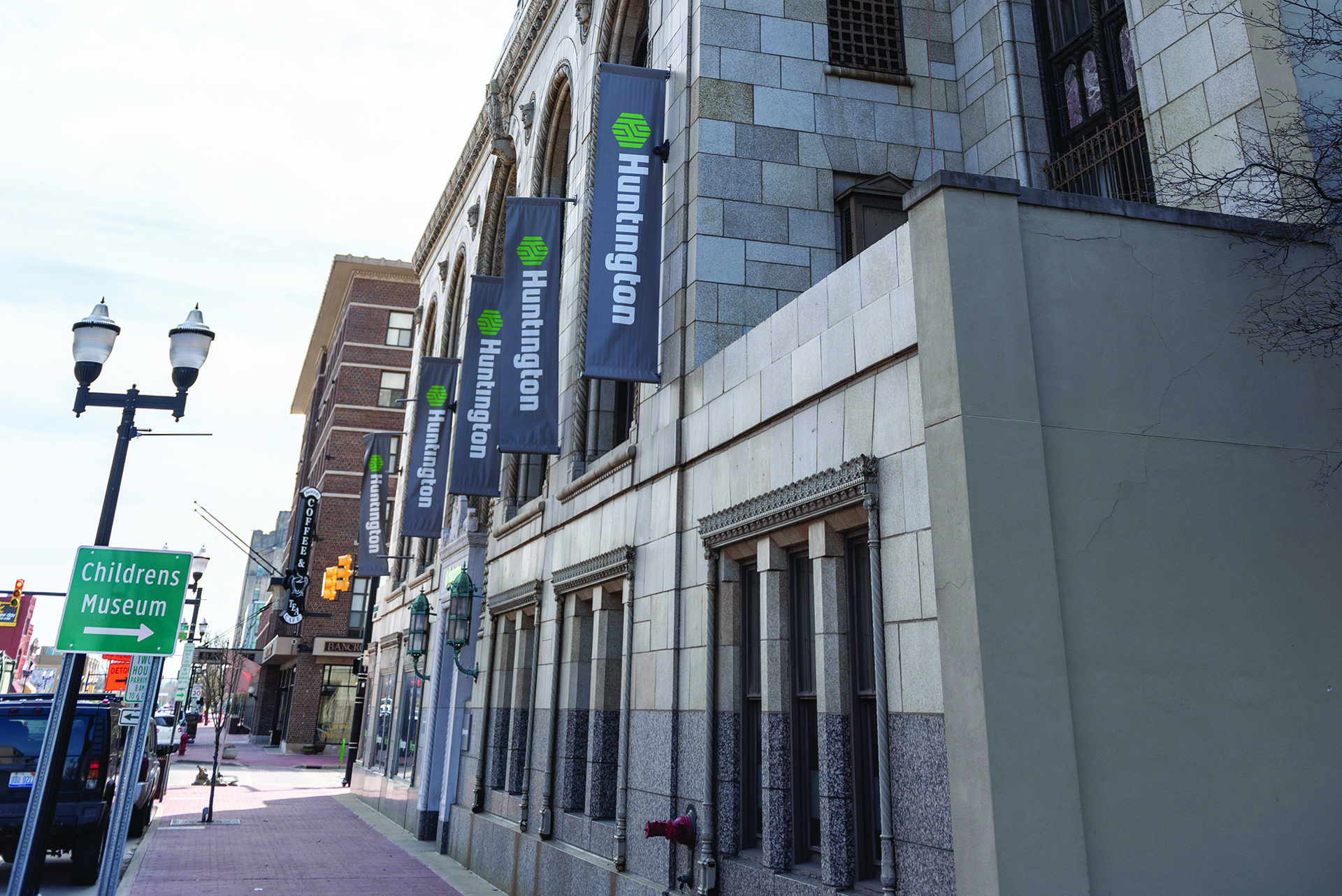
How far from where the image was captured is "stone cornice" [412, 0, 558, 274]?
1978 cm

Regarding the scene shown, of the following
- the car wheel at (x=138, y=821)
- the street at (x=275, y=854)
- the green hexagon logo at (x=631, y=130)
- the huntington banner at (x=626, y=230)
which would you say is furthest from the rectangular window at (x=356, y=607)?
the green hexagon logo at (x=631, y=130)

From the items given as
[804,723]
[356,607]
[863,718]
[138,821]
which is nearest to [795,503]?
[863,718]

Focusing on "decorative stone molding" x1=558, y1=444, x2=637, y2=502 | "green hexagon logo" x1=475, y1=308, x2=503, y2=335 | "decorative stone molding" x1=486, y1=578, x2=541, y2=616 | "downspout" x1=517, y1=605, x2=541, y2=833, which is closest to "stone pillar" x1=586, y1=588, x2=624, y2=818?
"decorative stone molding" x1=558, y1=444, x2=637, y2=502

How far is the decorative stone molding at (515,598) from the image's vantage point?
49.0ft

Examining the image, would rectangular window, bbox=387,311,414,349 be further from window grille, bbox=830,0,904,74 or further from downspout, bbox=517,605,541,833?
window grille, bbox=830,0,904,74

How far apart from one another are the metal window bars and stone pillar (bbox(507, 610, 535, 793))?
388 inches

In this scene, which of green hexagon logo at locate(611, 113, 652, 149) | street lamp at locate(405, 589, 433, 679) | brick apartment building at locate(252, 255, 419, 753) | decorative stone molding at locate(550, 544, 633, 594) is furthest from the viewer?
brick apartment building at locate(252, 255, 419, 753)

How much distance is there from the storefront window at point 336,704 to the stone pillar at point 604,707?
136 ft

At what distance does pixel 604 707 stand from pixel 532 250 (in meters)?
6.82

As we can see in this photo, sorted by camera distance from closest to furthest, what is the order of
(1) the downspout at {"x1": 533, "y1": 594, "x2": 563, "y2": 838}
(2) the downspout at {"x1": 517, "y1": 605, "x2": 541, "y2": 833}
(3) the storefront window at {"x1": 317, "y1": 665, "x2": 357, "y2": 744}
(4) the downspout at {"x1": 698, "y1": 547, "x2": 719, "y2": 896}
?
(4) the downspout at {"x1": 698, "y1": 547, "x2": 719, "y2": 896} → (1) the downspout at {"x1": 533, "y1": 594, "x2": 563, "y2": 838} → (2) the downspout at {"x1": 517, "y1": 605, "x2": 541, "y2": 833} → (3) the storefront window at {"x1": 317, "y1": 665, "x2": 357, "y2": 744}

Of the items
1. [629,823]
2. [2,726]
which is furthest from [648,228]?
[2,726]

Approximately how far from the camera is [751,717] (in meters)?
9.05

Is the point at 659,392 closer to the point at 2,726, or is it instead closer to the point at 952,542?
the point at 952,542

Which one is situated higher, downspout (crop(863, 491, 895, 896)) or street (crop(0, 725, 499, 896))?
downspout (crop(863, 491, 895, 896))
